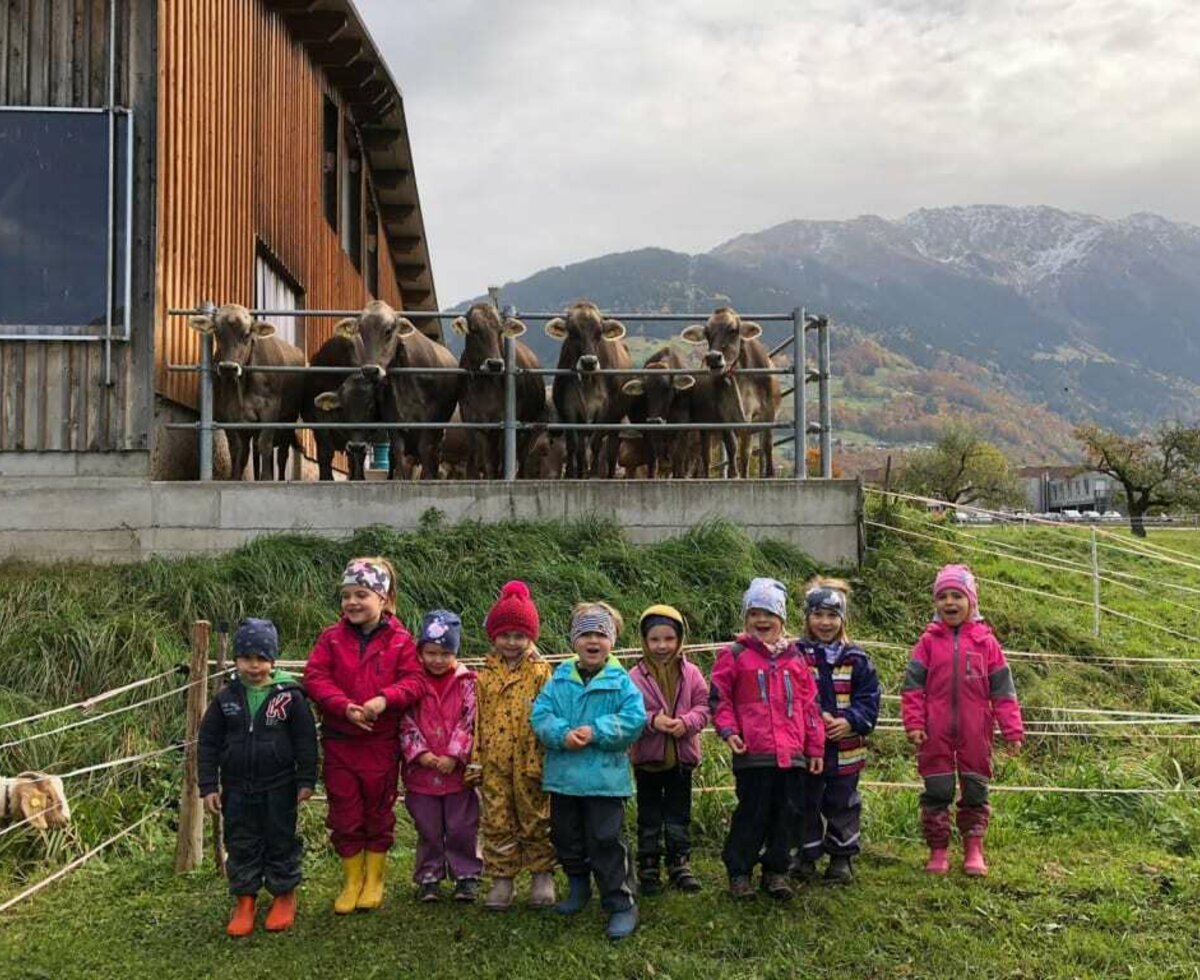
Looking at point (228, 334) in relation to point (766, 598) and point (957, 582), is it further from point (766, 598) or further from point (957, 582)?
point (957, 582)

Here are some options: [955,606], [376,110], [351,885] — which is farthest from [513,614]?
[376,110]

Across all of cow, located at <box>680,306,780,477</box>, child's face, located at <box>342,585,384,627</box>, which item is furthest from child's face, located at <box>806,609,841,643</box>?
cow, located at <box>680,306,780,477</box>

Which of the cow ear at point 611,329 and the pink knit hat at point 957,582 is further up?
the cow ear at point 611,329

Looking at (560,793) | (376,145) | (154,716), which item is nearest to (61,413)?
(154,716)

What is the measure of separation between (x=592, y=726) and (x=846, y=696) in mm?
1238

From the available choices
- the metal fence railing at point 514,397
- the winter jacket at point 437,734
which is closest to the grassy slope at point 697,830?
the winter jacket at point 437,734

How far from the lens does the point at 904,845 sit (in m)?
5.52

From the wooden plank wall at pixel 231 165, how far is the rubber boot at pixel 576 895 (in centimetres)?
573

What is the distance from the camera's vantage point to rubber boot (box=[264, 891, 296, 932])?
4.56 meters

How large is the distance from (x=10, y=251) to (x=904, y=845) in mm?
7559

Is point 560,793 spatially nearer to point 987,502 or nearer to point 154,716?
point 154,716

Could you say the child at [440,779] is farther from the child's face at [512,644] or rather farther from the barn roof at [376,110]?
the barn roof at [376,110]

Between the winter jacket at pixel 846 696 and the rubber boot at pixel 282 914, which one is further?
the winter jacket at pixel 846 696

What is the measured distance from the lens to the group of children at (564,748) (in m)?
4.65
